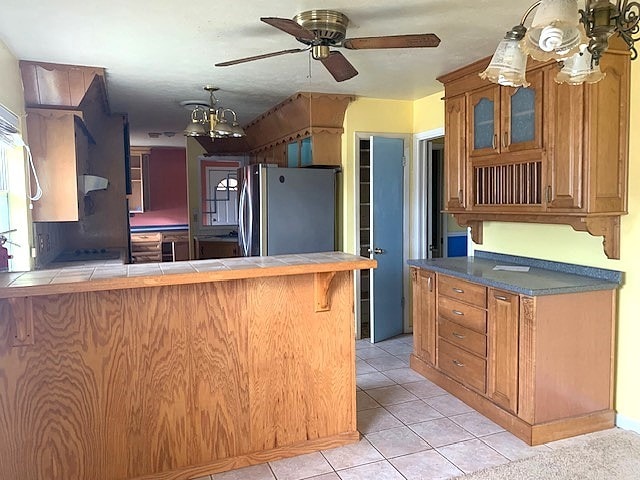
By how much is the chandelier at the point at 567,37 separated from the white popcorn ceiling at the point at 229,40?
32.3 inches

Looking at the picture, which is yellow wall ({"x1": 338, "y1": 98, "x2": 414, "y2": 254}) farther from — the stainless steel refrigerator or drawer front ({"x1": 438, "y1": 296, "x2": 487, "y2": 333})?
drawer front ({"x1": 438, "y1": 296, "x2": 487, "y2": 333})

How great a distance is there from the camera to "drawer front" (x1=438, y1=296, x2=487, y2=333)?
3.03 m

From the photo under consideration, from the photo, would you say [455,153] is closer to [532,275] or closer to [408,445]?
[532,275]

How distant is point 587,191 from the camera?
2.63 meters

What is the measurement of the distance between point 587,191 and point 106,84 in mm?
3579

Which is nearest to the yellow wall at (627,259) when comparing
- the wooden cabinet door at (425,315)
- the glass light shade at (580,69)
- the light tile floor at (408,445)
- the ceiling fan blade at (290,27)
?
the light tile floor at (408,445)

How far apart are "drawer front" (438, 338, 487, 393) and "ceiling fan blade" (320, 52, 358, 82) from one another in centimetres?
194

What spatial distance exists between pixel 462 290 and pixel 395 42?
5.56 feet

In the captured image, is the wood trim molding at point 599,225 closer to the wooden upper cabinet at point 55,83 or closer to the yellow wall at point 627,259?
the yellow wall at point 627,259

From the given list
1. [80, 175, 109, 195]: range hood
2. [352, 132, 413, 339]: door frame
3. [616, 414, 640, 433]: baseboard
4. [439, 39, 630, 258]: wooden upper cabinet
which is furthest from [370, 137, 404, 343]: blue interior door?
[80, 175, 109, 195]: range hood

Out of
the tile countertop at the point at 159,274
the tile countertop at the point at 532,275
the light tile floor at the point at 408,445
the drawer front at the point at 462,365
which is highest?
the tile countertop at the point at 159,274

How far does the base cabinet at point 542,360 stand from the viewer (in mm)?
2662

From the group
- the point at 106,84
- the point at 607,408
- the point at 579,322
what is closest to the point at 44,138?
the point at 106,84

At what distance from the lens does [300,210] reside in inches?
177
